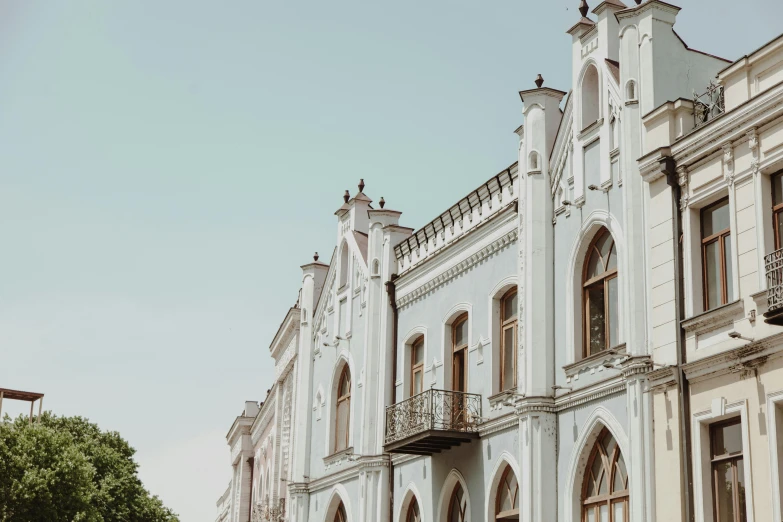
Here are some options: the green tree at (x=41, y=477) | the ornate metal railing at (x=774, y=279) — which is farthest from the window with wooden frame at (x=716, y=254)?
the green tree at (x=41, y=477)

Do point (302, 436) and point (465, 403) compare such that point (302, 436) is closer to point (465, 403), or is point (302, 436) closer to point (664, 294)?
point (465, 403)

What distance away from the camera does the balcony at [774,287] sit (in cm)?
1583

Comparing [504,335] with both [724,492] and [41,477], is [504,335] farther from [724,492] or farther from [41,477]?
[41,477]

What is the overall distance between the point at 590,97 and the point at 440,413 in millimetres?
7490

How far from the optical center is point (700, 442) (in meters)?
17.7

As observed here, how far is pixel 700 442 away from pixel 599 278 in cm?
434

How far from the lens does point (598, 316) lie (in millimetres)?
21281

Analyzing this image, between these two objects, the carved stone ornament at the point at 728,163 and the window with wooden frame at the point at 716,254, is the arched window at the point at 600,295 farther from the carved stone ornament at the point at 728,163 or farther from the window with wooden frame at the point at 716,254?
→ the carved stone ornament at the point at 728,163

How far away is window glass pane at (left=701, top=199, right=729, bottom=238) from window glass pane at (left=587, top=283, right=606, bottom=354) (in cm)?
293

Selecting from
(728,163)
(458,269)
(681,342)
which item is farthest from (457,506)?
(728,163)

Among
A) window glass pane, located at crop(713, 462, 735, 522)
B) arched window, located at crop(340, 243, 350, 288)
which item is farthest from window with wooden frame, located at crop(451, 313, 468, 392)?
window glass pane, located at crop(713, 462, 735, 522)

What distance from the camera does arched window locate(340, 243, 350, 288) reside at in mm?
32625

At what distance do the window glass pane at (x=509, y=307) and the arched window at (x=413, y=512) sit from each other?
5.39 meters

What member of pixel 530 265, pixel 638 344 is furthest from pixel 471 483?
pixel 638 344
